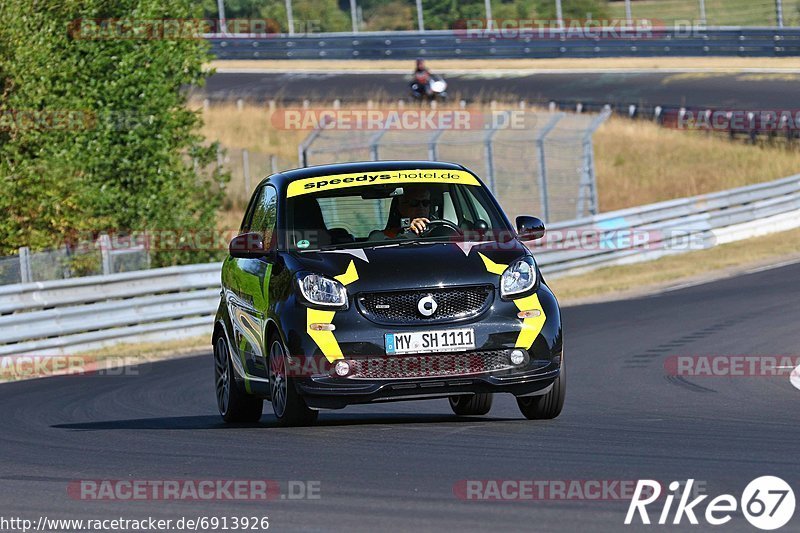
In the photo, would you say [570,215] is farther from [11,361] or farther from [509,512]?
[509,512]

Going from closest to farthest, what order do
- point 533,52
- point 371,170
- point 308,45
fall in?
1. point 371,170
2. point 533,52
3. point 308,45

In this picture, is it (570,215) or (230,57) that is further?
(230,57)

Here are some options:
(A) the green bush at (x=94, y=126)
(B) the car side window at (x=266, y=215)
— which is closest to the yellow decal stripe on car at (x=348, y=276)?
(B) the car side window at (x=266, y=215)

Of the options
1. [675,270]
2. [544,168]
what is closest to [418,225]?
[675,270]

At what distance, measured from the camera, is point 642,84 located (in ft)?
157

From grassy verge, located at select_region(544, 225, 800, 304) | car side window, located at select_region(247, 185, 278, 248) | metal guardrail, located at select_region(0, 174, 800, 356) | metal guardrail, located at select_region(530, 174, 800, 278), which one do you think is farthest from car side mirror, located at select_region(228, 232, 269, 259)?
metal guardrail, located at select_region(530, 174, 800, 278)

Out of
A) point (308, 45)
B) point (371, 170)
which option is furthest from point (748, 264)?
point (308, 45)

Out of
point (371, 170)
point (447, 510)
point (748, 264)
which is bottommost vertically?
point (748, 264)

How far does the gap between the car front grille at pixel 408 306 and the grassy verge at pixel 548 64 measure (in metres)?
39.8

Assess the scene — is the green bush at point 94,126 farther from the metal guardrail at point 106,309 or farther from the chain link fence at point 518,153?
the metal guardrail at point 106,309

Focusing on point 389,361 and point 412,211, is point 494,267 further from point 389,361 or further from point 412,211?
point 412,211

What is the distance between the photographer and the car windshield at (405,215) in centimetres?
965

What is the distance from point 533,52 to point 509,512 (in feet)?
157

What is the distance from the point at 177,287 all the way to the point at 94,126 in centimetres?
663
